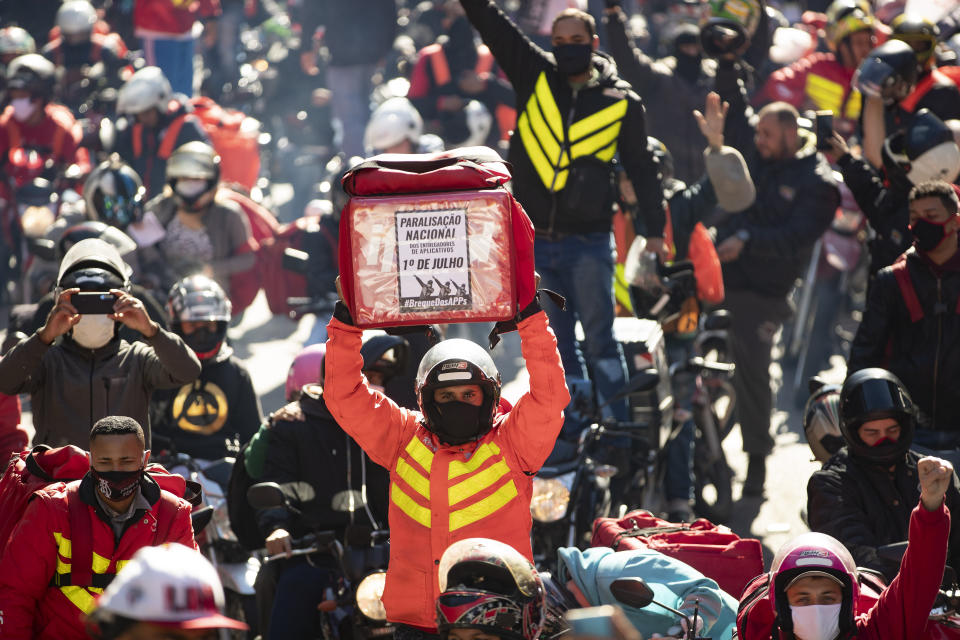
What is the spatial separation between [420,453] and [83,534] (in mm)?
1330

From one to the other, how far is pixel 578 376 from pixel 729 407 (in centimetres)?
254

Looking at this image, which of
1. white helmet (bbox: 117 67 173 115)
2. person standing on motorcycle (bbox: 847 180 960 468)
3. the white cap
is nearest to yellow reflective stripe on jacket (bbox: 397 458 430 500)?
the white cap

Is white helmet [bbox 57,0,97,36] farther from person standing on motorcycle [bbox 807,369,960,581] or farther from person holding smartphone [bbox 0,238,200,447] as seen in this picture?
person standing on motorcycle [bbox 807,369,960,581]

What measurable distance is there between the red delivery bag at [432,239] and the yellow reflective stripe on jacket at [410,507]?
0.83 meters

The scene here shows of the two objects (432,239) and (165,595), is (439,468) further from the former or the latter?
(165,595)

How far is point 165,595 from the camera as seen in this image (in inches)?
158

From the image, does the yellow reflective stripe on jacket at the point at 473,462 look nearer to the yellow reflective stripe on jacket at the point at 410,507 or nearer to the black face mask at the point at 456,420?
the black face mask at the point at 456,420

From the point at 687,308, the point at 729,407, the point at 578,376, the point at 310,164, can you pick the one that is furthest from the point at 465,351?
the point at 310,164

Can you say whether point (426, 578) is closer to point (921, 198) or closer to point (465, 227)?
point (465, 227)

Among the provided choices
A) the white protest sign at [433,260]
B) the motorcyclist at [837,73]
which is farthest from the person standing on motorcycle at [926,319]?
the motorcyclist at [837,73]

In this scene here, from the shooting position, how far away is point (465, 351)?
5961mm

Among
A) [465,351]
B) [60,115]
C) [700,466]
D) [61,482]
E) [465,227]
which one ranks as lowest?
[700,466]

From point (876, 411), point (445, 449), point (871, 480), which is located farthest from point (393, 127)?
point (445, 449)

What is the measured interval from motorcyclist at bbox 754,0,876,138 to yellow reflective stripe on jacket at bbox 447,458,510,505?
8.83 m
